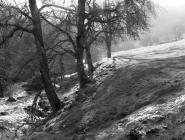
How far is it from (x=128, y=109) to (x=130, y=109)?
13 centimetres

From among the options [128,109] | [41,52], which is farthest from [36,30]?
[128,109]

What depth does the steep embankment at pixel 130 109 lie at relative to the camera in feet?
30.5

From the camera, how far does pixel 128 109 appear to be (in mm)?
12328

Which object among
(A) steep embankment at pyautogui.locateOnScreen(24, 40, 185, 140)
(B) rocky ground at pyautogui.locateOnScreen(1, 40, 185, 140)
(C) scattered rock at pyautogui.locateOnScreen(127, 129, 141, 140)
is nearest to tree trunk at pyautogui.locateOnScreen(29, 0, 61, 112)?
(B) rocky ground at pyautogui.locateOnScreen(1, 40, 185, 140)

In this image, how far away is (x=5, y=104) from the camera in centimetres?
2930

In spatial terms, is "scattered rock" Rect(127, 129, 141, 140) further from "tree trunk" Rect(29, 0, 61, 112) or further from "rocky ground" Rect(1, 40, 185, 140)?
"tree trunk" Rect(29, 0, 61, 112)

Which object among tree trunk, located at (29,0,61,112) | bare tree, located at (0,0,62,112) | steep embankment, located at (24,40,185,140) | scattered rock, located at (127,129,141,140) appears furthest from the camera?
tree trunk, located at (29,0,61,112)

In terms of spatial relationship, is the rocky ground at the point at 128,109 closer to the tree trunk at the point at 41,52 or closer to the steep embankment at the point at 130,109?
Result: the steep embankment at the point at 130,109

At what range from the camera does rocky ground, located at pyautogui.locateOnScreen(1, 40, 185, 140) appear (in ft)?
30.5

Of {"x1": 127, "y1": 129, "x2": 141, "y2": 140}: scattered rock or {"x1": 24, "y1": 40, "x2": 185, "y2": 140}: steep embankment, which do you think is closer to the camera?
{"x1": 127, "y1": 129, "x2": 141, "y2": 140}: scattered rock

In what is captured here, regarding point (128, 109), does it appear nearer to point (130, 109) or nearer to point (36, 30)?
point (130, 109)

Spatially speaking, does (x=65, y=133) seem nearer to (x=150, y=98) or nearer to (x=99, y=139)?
(x=99, y=139)

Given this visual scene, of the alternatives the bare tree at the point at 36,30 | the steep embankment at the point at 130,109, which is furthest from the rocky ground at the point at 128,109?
the bare tree at the point at 36,30

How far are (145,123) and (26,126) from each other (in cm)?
1112
